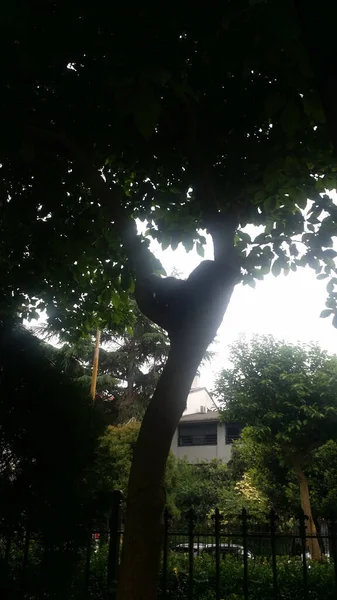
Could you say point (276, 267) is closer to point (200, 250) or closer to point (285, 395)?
point (200, 250)

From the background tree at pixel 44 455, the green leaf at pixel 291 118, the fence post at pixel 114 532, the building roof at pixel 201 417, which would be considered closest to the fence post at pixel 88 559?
the background tree at pixel 44 455

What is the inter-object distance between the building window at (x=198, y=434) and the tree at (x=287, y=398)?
17.2m

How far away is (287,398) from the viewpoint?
16.0m

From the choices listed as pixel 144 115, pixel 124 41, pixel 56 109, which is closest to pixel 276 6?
pixel 144 115

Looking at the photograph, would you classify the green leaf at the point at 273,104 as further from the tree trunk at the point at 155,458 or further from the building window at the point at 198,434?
the building window at the point at 198,434

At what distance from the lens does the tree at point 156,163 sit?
2.83 m

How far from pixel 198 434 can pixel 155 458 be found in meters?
33.4

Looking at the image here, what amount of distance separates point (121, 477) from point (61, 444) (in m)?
17.0

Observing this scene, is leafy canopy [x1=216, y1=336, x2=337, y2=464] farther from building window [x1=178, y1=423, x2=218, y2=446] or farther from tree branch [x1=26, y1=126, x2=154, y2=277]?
building window [x1=178, y1=423, x2=218, y2=446]

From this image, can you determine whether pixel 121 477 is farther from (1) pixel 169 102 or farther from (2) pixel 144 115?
(2) pixel 144 115

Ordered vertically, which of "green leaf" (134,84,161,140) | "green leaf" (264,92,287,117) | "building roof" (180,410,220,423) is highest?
"building roof" (180,410,220,423)

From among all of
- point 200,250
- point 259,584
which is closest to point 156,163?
point 200,250

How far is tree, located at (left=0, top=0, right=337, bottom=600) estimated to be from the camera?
2.83 meters

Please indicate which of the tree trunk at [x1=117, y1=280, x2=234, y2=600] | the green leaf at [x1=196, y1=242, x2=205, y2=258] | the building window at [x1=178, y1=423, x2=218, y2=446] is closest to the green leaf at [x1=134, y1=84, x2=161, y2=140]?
the tree trunk at [x1=117, y1=280, x2=234, y2=600]
